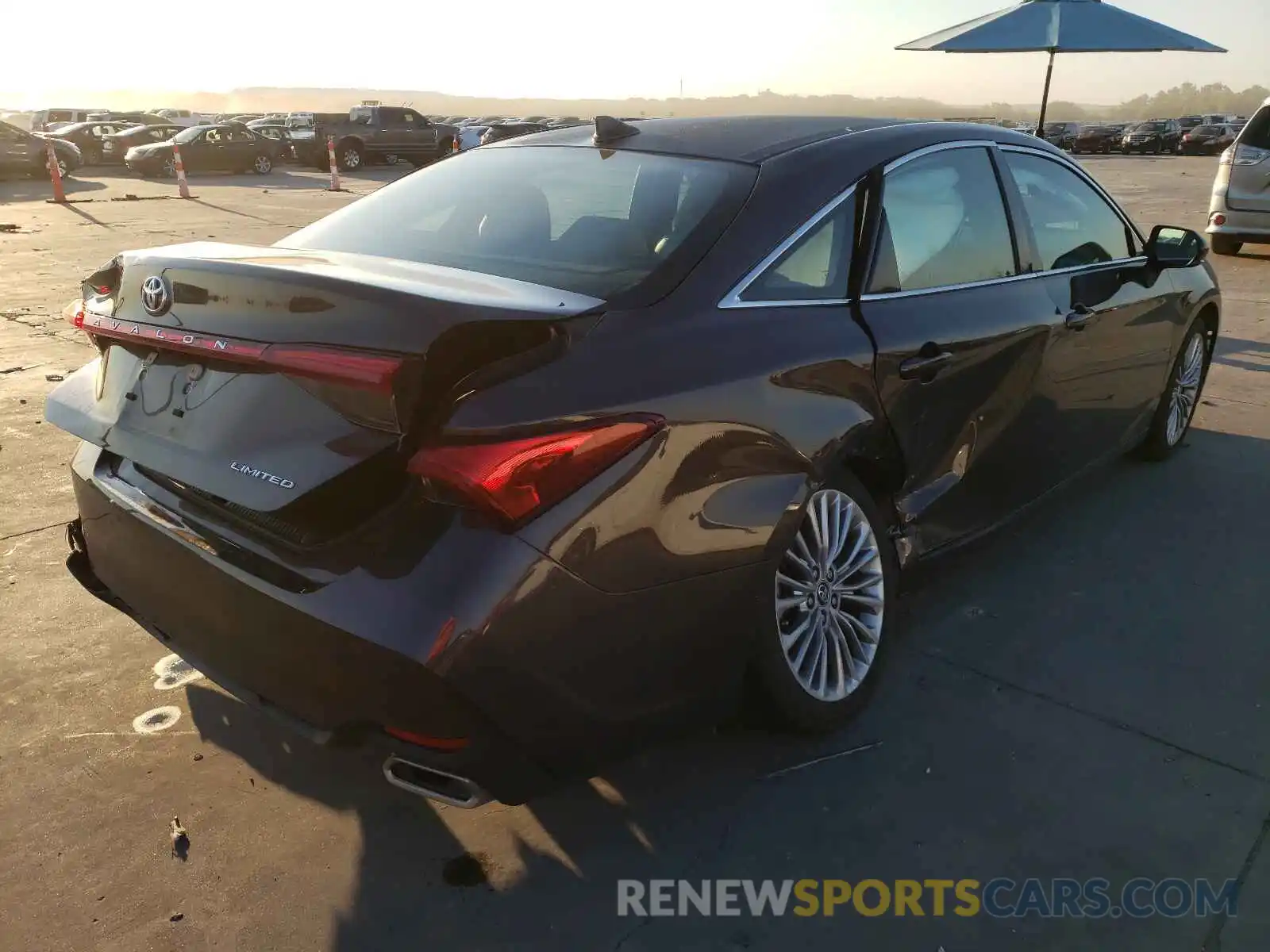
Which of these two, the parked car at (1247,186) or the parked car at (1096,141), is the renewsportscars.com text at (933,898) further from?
the parked car at (1096,141)

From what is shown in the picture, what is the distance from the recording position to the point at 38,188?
73.4 feet

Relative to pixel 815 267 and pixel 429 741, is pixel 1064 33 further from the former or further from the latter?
pixel 429 741

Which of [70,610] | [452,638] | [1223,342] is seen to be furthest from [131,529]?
[1223,342]

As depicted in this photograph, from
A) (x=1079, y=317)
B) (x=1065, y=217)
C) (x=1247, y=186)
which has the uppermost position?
(x=1065, y=217)

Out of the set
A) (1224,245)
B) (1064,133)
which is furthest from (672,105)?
(1224,245)

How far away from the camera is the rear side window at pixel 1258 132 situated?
36.5 feet

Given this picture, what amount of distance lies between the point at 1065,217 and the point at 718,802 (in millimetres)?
2715

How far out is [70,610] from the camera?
3.45m

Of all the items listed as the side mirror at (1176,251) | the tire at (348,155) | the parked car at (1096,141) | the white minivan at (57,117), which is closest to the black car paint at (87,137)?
the white minivan at (57,117)

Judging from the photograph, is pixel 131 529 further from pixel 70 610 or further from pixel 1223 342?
pixel 1223 342

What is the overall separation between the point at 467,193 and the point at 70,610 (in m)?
1.94

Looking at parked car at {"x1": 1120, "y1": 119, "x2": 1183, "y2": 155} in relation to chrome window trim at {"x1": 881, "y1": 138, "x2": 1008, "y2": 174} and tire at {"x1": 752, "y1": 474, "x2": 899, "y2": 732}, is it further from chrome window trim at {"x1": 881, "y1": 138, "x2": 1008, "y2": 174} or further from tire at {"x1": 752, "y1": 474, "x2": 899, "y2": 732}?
tire at {"x1": 752, "y1": 474, "x2": 899, "y2": 732}

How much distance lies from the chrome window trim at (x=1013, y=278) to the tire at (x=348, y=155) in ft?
97.3

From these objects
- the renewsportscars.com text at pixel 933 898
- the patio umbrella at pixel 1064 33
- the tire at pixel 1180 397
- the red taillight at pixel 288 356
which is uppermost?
the patio umbrella at pixel 1064 33
